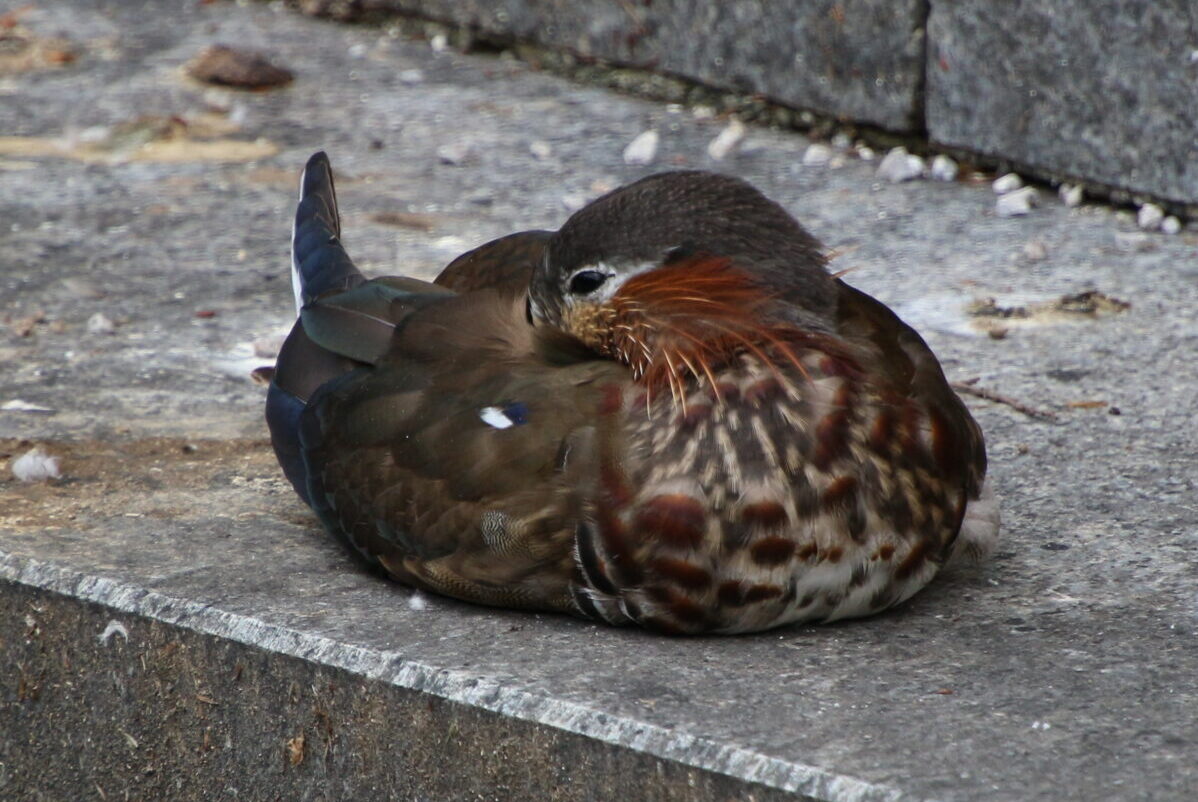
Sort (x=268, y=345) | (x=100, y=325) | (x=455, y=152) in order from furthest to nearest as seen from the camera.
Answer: (x=455, y=152) → (x=100, y=325) → (x=268, y=345)

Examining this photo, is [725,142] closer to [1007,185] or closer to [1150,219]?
[1007,185]

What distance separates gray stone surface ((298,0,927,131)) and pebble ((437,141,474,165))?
26.9 inches

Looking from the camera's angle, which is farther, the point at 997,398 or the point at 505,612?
the point at 997,398

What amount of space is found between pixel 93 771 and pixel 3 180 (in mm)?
2428

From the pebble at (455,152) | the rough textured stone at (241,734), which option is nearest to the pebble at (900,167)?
the pebble at (455,152)

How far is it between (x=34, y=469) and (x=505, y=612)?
3.34 ft

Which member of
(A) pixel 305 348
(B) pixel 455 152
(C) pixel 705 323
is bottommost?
(B) pixel 455 152

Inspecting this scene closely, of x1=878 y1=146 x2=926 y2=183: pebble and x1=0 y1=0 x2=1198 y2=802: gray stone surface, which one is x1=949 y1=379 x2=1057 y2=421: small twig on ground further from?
x1=878 y1=146 x2=926 y2=183: pebble

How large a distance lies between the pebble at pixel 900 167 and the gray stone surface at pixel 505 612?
0.05 m

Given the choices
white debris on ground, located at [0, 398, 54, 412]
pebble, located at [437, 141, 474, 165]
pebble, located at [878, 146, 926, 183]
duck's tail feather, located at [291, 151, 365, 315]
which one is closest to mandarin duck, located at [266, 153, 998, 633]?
duck's tail feather, located at [291, 151, 365, 315]

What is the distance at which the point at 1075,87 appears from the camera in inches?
173

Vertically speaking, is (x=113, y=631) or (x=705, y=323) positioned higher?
(x=705, y=323)

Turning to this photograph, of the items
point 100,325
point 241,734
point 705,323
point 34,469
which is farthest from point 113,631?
point 100,325

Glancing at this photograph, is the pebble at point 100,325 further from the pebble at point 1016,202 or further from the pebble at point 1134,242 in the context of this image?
the pebble at point 1134,242
